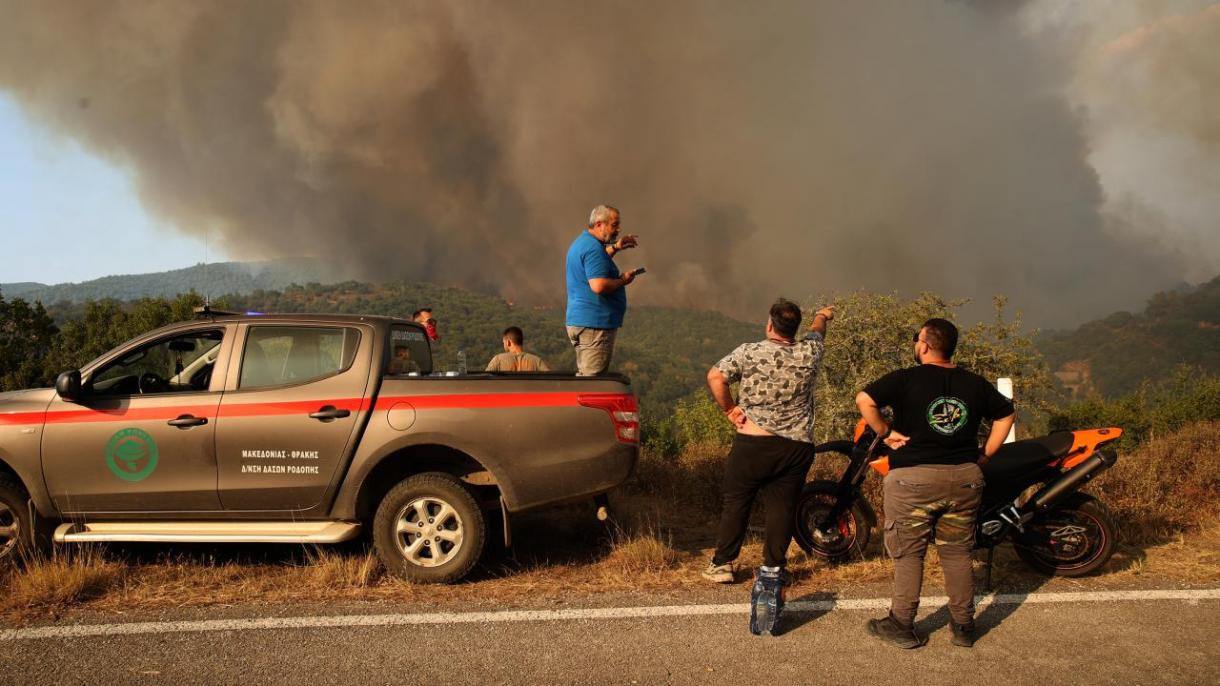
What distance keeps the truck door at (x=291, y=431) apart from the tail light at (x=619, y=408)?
4.64 ft

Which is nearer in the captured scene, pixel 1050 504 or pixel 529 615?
pixel 529 615

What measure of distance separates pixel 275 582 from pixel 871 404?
3742 millimetres

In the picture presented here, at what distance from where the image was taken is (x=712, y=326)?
506ft

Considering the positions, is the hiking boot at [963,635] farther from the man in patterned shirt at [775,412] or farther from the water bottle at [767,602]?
the man in patterned shirt at [775,412]

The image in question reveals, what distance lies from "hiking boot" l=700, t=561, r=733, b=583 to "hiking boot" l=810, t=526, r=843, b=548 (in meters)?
0.89

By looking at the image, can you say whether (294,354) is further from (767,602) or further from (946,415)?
(946,415)

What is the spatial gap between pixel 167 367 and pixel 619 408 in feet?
10.1

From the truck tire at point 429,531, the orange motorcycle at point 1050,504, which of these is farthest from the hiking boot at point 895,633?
the truck tire at point 429,531

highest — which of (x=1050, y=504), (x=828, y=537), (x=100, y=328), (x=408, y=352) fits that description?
(x=100, y=328)

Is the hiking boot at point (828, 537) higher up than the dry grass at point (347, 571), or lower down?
higher up

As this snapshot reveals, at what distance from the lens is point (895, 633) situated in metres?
3.89

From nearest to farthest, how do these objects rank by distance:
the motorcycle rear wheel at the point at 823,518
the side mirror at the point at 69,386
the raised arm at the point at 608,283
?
the side mirror at the point at 69,386 < the motorcycle rear wheel at the point at 823,518 < the raised arm at the point at 608,283

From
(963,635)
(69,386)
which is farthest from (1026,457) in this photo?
(69,386)

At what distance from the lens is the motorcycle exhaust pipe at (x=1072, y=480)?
190 inches
